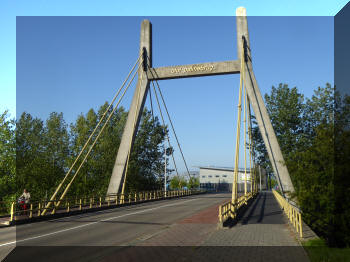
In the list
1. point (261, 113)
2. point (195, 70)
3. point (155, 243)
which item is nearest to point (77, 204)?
point (155, 243)

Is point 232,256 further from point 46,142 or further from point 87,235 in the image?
point 46,142

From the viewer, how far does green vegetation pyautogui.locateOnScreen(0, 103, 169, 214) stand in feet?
146

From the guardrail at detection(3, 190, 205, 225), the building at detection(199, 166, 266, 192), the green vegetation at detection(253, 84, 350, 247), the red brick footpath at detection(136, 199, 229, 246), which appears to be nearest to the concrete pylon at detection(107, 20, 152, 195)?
the guardrail at detection(3, 190, 205, 225)

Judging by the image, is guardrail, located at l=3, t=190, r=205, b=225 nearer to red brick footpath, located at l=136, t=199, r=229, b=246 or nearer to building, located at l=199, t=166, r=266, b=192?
red brick footpath, located at l=136, t=199, r=229, b=246

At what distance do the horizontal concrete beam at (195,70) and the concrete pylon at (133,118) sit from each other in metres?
1.11

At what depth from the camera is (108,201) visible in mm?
24781

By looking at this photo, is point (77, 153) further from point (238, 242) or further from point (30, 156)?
point (238, 242)

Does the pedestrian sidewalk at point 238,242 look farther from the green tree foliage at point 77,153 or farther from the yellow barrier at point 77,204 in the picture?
the green tree foliage at point 77,153

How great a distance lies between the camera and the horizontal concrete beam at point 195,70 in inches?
1104

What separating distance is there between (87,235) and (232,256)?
6.30m

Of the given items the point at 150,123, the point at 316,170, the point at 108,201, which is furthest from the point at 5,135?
the point at 316,170

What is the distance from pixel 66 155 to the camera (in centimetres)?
5672

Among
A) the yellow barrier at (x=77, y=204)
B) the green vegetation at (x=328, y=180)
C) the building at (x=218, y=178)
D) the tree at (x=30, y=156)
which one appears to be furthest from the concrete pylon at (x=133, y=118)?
the building at (x=218, y=178)

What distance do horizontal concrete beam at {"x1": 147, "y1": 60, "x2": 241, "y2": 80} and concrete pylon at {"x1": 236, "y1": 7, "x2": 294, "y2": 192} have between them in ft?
4.45
